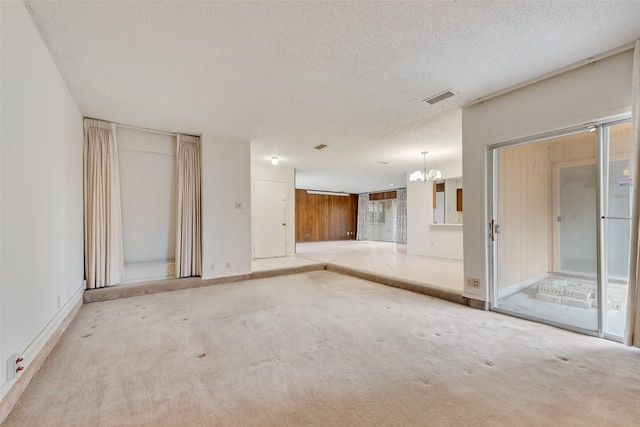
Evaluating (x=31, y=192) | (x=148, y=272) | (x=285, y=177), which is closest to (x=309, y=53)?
(x=31, y=192)

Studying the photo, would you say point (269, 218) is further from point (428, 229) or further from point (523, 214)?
point (523, 214)

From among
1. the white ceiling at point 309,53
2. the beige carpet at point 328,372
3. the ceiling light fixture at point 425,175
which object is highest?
the white ceiling at point 309,53

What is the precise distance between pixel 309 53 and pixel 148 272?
13.4 feet

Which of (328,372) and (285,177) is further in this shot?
(285,177)

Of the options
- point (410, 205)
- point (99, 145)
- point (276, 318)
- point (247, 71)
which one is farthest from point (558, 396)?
point (410, 205)

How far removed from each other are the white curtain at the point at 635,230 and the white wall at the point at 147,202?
5.52m

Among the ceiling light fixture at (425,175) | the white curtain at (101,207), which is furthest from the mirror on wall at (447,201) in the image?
the white curtain at (101,207)

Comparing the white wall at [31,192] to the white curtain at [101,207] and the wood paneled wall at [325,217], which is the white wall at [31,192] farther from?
the wood paneled wall at [325,217]

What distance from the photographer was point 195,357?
2146 mm

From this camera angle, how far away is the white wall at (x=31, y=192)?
157 cm

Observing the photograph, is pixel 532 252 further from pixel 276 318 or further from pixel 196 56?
pixel 196 56

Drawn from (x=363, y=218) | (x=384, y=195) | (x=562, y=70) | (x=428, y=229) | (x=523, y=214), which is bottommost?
(x=428, y=229)

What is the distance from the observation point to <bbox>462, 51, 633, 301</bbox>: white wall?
231 centimetres

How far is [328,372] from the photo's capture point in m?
1.91
